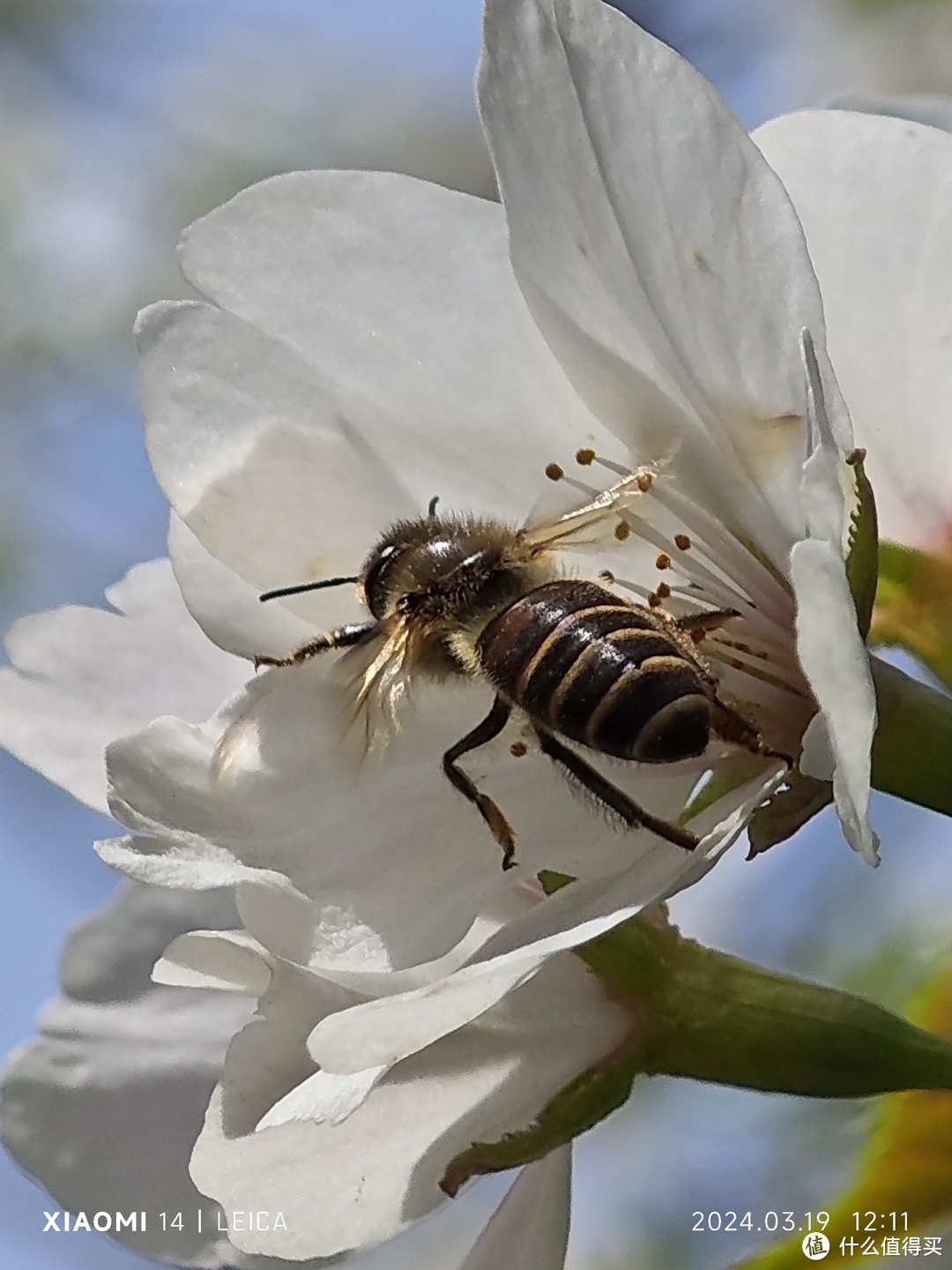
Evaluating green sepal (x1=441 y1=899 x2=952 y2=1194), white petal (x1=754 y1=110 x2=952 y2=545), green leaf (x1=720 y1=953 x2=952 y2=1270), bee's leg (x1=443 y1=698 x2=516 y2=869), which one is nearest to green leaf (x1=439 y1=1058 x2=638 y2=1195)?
green sepal (x1=441 y1=899 x2=952 y2=1194)

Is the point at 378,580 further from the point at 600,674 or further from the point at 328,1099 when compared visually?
the point at 328,1099

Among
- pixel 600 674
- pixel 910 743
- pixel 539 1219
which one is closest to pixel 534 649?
pixel 600 674

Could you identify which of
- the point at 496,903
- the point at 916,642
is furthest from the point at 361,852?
the point at 916,642

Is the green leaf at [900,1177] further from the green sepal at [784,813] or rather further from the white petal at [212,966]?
the white petal at [212,966]

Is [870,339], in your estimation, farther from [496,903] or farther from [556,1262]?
[556,1262]

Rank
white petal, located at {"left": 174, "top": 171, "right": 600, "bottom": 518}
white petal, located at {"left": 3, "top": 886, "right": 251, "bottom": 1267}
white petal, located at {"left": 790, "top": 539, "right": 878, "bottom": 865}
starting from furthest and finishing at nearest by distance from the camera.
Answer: white petal, located at {"left": 3, "top": 886, "right": 251, "bottom": 1267} < white petal, located at {"left": 174, "top": 171, "right": 600, "bottom": 518} < white petal, located at {"left": 790, "top": 539, "right": 878, "bottom": 865}

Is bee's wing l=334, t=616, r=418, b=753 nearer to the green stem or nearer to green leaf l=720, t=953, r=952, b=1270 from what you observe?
the green stem
